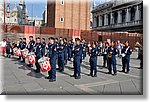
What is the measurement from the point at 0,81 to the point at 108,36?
9378 mm

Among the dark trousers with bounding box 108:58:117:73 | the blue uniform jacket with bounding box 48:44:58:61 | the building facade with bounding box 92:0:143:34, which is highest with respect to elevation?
the building facade with bounding box 92:0:143:34

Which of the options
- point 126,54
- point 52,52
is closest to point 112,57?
point 126,54

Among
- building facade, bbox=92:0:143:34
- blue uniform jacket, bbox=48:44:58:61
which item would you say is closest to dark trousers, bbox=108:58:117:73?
building facade, bbox=92:0:143:34

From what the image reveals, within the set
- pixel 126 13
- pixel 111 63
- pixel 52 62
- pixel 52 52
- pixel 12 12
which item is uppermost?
pixel 12 12

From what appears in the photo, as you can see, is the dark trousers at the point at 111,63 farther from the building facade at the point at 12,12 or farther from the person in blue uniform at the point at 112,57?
the building facade at the point at 12,12

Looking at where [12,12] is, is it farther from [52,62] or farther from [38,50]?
[52,62]

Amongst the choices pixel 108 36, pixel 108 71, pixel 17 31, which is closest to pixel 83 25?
pixel 108 36

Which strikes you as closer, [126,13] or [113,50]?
[113,50]

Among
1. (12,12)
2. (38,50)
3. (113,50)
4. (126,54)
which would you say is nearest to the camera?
→ (38,50)

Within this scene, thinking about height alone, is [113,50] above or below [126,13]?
below

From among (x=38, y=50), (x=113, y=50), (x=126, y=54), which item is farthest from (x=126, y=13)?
(x=38, y=50)

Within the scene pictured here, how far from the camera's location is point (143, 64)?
121 inches

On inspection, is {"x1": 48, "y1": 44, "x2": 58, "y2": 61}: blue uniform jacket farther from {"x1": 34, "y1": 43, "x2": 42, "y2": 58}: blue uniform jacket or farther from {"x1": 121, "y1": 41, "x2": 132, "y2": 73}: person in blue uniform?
{"x1": 121, "y1": 41, "x2": 132, "y2": 73}: person in blue uniform

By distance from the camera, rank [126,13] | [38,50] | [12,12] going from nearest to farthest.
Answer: [38,50] < [126,13] < [12,12]
